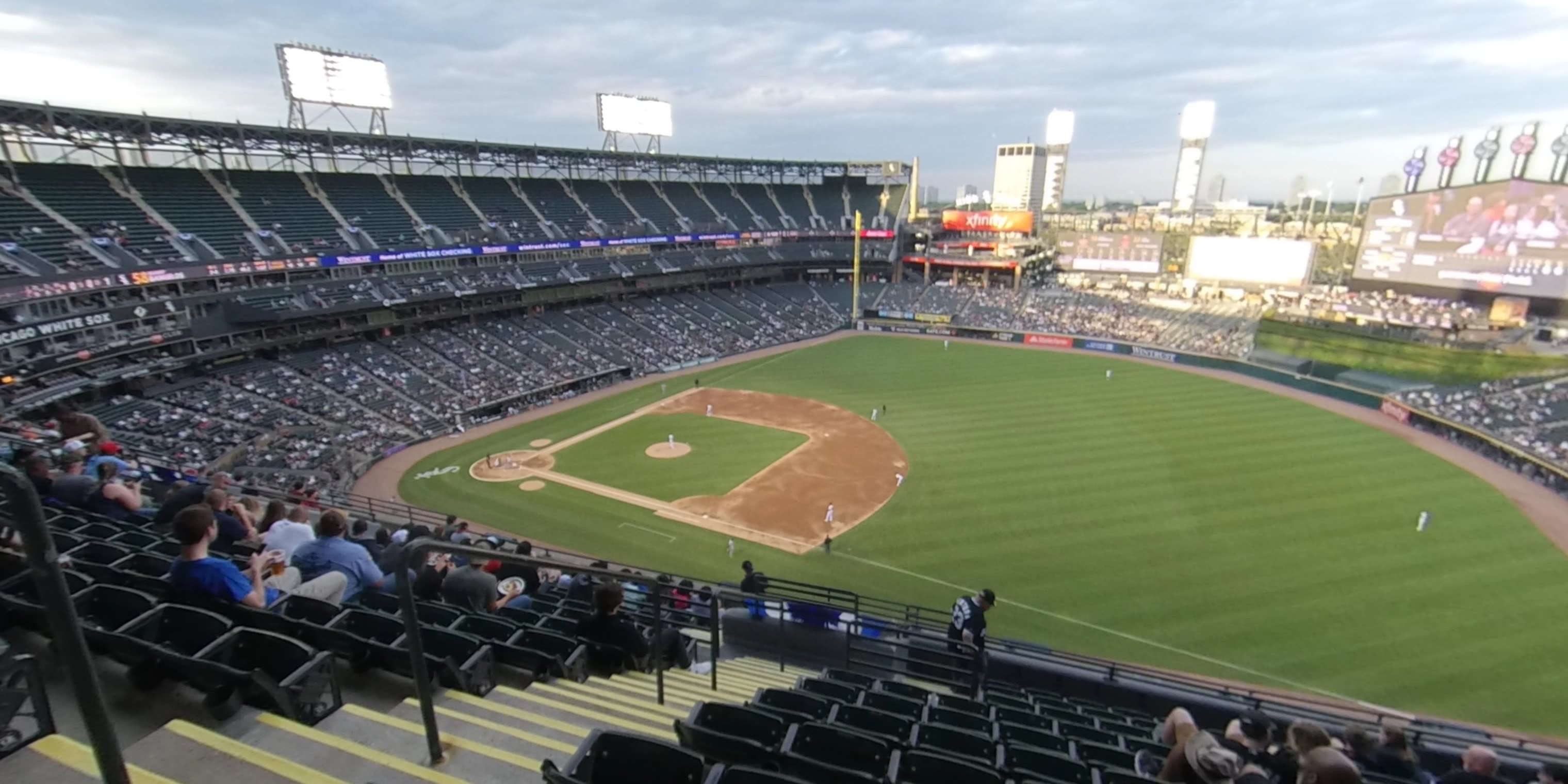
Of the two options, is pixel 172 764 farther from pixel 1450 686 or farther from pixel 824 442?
pixel 824 442

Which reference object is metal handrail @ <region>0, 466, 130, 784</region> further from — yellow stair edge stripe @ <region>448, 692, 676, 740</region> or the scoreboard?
the scoreboard

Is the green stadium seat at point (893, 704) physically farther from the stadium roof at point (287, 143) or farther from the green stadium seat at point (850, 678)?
the stadium roof at point (287, 143)

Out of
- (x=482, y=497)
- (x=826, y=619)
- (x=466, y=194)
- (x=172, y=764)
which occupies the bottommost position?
(x=482, y=497)

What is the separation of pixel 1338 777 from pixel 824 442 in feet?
99.5

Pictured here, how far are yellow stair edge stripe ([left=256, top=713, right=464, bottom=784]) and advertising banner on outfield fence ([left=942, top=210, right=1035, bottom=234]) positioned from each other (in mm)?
75488

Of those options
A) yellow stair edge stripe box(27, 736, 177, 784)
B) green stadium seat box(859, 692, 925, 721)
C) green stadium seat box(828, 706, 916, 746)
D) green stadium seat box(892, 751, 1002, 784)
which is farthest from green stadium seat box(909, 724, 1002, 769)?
yellow stair edge stripe box(27, 736, 177, 784)

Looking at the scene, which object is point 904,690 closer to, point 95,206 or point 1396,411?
point 1396,411

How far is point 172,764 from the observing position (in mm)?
3525

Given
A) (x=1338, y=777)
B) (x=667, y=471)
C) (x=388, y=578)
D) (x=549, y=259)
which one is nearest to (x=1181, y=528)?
(x=667, y=471)

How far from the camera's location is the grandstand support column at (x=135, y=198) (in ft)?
118

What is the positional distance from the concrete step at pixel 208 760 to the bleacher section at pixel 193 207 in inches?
1686

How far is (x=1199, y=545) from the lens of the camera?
22875 mm

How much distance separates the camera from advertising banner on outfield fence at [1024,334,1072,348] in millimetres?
57219

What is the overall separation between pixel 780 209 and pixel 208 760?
251 ft
